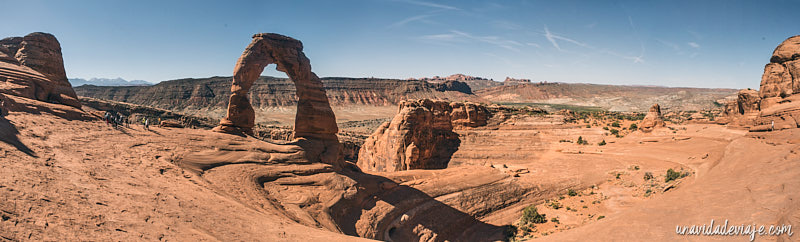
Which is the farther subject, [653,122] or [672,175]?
[653,122]

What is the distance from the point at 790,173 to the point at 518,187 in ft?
48.6

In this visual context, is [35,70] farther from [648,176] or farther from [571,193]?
[648,176]

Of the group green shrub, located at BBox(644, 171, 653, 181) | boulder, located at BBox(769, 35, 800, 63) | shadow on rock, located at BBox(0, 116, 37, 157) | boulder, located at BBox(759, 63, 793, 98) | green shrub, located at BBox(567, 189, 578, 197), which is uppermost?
boulder, located at BBox(769, 35, 800, 63)

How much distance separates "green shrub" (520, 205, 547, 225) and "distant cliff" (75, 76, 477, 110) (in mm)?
135730

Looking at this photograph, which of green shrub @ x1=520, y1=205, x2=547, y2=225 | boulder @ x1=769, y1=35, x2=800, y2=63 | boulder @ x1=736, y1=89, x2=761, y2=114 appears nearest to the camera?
boulder @ x1=769, y1=35, x2=800, y2=63

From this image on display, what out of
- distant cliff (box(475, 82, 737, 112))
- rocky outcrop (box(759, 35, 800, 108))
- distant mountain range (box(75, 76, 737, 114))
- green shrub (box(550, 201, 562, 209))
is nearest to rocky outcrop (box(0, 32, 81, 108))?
green shrub (box(550, 201, 562, 209))

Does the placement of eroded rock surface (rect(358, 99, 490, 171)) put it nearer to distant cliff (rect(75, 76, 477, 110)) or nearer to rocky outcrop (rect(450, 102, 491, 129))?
rocky outcrop (rect(450, 102, 491, 129))

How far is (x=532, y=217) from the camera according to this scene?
22.7m

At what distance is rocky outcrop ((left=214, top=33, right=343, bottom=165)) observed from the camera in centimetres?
2050

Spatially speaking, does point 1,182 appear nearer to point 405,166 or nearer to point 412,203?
point 412,203

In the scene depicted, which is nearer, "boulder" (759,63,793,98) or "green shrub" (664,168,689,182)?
"boulder" (759,63,793,98)

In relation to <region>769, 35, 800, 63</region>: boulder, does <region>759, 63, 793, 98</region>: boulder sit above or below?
below

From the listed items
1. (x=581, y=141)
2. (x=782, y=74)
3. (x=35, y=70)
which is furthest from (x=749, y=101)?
(x=35, y=70)

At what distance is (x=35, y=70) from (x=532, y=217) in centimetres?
2807
